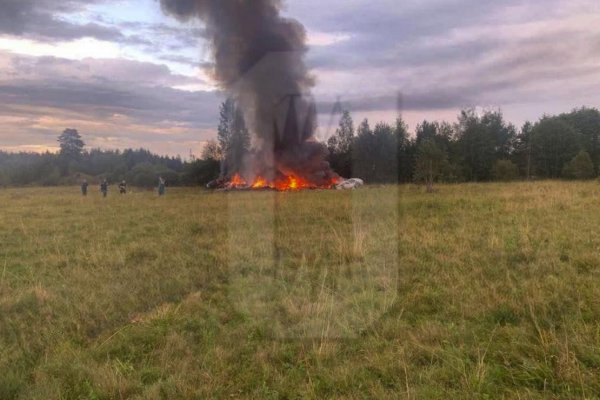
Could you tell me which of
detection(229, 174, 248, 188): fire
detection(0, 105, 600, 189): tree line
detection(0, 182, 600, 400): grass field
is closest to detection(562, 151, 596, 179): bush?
detection(0, 105, 600, 189): tree line

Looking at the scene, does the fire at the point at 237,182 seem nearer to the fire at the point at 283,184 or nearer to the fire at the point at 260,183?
the fire at the point at 283,184

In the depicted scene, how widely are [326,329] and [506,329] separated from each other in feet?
6.69

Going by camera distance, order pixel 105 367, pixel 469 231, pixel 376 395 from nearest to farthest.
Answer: pixel 376 395
pixel 105 367
pixel 469 231

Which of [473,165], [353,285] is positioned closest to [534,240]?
[353,285]

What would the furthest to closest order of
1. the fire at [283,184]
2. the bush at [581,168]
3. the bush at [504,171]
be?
the bush at [504,171], the bush at [581,168], the fire at [283,184]

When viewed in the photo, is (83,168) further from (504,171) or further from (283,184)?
(504,171)

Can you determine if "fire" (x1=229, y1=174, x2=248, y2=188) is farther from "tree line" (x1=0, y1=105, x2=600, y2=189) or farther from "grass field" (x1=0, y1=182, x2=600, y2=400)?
"grass field" (x1=0, y1=182, x2=600, y2=400)

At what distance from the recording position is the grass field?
13.9 ft

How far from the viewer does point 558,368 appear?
4090 millimetres

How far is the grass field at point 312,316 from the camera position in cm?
422

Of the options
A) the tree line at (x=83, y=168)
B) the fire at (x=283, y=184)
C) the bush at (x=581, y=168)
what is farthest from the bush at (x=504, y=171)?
the tree line at (x=83, y=168)

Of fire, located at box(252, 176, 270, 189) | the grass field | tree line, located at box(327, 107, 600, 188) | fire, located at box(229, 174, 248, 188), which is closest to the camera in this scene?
the grass field

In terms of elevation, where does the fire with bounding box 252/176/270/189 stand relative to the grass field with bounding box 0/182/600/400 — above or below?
above

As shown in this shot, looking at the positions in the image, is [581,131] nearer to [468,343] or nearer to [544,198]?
[544,198]
